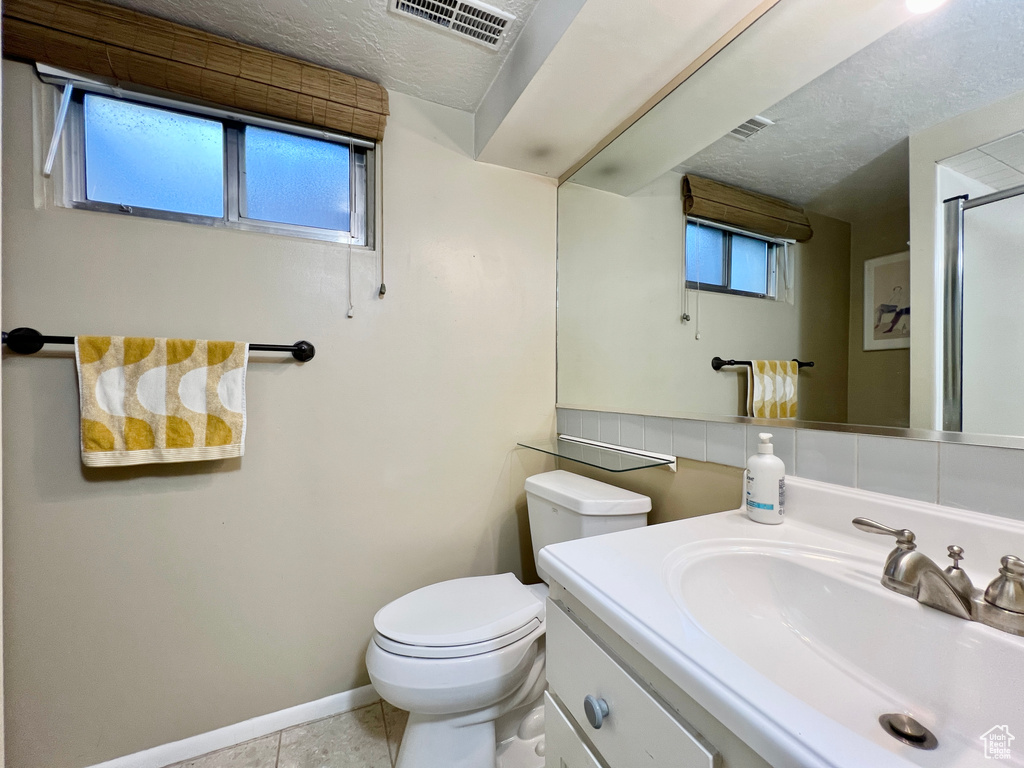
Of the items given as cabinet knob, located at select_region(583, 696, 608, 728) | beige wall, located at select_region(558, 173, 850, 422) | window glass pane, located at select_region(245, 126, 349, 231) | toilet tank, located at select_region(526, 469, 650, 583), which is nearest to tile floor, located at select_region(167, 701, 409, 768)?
toilet tank, located at select_region(526, 469, 650, 583)

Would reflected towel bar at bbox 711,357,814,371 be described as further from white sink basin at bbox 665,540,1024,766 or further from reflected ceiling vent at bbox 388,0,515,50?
reflected ceiling vent at bbox 388,0,515,50

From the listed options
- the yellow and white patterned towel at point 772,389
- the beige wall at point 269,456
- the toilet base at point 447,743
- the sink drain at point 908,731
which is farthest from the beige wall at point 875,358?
the toilet base at point 447,743

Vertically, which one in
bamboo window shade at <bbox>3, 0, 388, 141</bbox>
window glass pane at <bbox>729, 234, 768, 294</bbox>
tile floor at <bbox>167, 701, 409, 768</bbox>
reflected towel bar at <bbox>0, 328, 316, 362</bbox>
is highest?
bamboo window shade at <bbox>3, 0, 388, 141</bbox>

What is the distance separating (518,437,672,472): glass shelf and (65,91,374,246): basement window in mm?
957

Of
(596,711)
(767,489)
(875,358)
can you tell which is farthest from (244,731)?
(875,358)

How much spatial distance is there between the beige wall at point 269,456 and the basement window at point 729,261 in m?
0.62

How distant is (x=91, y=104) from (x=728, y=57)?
5.58 ft

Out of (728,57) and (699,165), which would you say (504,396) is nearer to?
(699,165)

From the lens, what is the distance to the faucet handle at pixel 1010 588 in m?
0.48

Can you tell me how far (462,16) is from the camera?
3.71 feet

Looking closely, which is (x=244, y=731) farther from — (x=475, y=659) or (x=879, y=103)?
(x=879, y=103)

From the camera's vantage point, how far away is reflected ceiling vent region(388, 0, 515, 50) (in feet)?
3.59

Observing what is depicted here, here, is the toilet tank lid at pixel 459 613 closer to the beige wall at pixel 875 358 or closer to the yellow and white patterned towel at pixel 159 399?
the yellow and white patterned towel at pixel 159 399

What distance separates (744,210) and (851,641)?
3.09 ft
